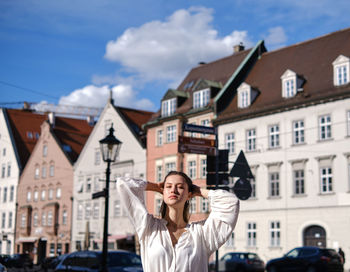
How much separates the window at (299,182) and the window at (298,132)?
1.94 meters

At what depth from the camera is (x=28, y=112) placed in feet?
264

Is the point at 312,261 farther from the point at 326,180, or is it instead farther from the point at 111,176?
the point at 111,176

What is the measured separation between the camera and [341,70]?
121ft

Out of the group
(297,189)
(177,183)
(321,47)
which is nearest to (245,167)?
(177,183)

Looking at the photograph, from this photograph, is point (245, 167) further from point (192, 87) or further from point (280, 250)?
point (192, 87)

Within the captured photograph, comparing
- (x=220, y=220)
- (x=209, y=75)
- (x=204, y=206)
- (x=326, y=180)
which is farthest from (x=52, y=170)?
(x=220, y=220)

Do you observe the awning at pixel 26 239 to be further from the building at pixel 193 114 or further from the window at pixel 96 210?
the building at pixel 193 114

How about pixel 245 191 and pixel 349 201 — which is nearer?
pixel 245 191

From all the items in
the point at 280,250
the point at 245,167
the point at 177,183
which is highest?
the point at 245,167

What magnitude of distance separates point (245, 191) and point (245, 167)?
0.69 m

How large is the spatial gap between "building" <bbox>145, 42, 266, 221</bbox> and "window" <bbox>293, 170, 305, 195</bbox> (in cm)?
788

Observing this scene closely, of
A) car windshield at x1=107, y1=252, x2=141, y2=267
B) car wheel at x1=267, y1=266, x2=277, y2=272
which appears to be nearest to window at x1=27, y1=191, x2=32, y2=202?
car wheel at x1=267, y1=266, x2=277, y2=272

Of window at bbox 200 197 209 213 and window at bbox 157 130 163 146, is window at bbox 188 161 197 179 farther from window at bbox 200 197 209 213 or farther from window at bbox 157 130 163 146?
window at bbox 157 130 163 146

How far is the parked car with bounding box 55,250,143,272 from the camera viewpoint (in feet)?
52.8
